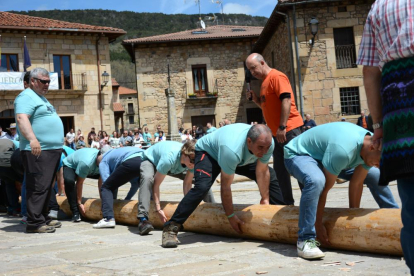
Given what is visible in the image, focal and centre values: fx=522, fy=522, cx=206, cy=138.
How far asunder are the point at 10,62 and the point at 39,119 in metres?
22.9

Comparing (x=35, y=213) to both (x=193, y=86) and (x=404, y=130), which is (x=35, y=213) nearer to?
(x=404, y=130)

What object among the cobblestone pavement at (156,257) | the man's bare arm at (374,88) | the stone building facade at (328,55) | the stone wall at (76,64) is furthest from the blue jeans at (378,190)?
the stone wall at (76,64)

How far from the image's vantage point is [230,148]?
481 centimetres

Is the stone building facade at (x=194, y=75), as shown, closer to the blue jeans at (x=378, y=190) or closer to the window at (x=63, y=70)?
the window at (x=63, y=70)

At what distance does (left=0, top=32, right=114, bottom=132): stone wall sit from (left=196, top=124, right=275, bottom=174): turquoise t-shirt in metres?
23.7

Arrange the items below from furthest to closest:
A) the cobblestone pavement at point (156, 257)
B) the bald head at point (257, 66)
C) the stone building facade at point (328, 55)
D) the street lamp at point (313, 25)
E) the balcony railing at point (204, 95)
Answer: the balcony railing at point (204, 95), the stone building facade at point (328, 55), the street lamp at point (313, 25), the bald head at point (257, 66), the cobblestone pavement at point (156, 257)

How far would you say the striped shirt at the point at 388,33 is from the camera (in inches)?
95.3

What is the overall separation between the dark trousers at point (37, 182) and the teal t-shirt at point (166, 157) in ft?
4.17

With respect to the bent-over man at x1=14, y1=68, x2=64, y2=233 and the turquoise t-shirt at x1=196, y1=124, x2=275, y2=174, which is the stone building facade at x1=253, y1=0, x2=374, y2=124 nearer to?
the bent-over man at x1=14, y1=68, x2=64, y2=233

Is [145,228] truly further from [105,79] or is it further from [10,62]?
[10,62]

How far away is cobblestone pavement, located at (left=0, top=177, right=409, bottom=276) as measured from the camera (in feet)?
12.4

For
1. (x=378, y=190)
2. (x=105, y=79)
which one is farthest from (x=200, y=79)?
(x=378, y=190)

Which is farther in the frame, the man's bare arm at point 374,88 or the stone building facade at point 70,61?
the stone building facade at point 70,61

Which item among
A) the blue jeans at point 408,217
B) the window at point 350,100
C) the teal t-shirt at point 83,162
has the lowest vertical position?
the blue jeans at point 408,217
